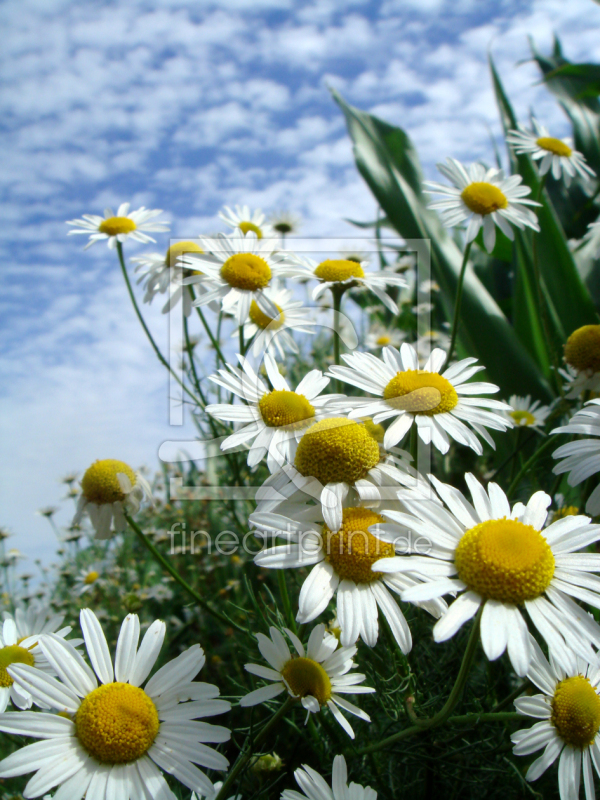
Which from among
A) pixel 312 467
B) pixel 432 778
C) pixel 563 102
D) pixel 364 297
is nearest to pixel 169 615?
pixel 432 778

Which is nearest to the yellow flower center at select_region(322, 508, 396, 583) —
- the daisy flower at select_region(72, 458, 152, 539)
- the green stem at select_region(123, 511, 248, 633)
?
the green stem at select_region(123, 511, 248, 633)

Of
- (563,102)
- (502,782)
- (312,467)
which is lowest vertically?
(502,782)

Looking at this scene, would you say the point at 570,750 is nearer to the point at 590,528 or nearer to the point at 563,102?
the point at 590,528

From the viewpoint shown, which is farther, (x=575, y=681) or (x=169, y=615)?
(x=169, y=615)

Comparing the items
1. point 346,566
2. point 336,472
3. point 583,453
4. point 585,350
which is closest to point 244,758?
point 346,566

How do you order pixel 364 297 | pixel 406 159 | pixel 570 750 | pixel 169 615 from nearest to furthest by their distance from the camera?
pixel 570 750 < pixel 169 615 < pixel 406 159 < pixel 364 297

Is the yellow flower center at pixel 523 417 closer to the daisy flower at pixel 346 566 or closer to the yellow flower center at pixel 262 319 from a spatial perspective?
the yellow flower center at pixel 262 319
